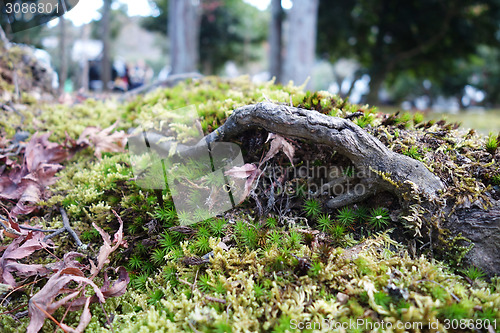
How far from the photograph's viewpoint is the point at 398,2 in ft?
35.7

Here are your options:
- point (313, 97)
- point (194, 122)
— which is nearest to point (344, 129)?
point (313, 97)

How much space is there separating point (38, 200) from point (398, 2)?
13226 millimetres

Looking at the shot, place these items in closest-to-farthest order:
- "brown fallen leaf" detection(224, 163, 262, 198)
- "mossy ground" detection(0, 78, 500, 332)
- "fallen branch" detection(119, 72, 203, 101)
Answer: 1. "mossy ground" detection(0, 78, 500, 332)
2. "brown fallen leaf" detection(224, 163, 262, 198)
3. "fallen branch" detection(119, 72, 203, 101)

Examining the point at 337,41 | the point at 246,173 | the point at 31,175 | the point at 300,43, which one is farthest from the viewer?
the point at 337,41

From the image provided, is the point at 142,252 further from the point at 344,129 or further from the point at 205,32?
the point at 205,32

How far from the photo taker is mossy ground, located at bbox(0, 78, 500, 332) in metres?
1.20

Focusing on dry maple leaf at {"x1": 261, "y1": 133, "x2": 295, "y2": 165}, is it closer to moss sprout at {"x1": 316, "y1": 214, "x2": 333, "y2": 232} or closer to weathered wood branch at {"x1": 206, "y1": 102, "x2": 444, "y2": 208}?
weathered wood branch at {"x1": 206, "y1": 102, "x2": 444, "y2": 208}

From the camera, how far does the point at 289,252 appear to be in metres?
1.44

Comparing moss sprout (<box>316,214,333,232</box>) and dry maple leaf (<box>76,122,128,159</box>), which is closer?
moss sprout (<box>316,214,333,232</box>)

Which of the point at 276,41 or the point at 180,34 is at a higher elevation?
the point at 180,34

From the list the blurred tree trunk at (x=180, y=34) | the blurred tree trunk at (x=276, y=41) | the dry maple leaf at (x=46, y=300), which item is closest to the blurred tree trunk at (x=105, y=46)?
the blurred tree trunk at (x=180, y=34)

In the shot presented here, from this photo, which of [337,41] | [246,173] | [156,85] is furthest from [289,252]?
[337,41]

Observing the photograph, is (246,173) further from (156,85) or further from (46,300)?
(156,85)

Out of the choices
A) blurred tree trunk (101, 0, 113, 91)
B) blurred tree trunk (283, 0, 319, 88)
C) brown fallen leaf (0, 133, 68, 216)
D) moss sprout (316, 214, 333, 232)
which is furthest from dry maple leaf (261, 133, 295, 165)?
blurred tree trunk (101, 0, 113, 91)
